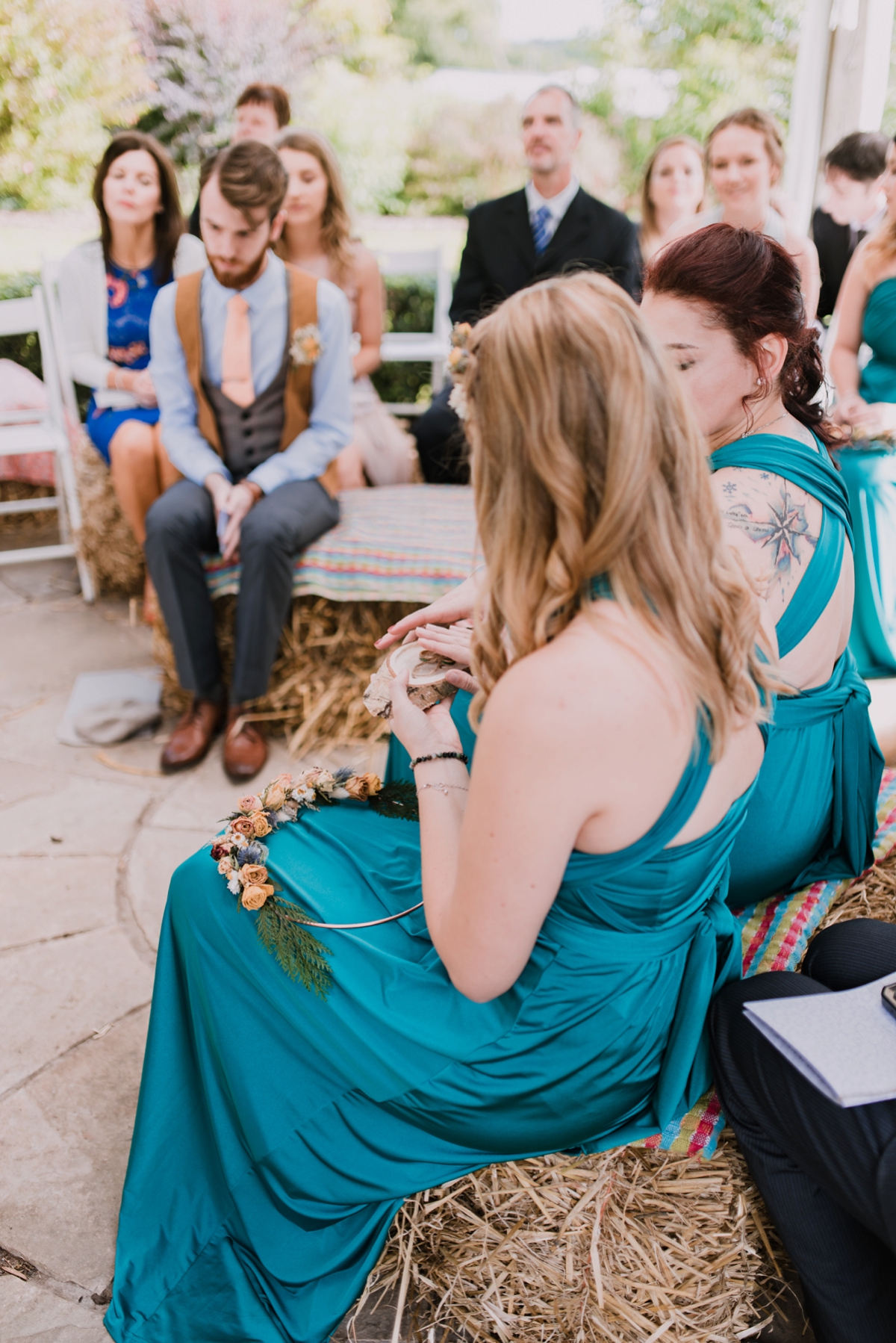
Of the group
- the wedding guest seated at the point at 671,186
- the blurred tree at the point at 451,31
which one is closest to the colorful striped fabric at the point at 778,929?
the wedding guest seated at the point at 671,186

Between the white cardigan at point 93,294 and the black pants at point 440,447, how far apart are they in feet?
3.83

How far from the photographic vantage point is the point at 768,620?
1.57 meters

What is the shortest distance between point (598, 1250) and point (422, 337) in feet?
19.7

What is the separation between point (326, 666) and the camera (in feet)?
11.2

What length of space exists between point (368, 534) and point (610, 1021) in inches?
90.0

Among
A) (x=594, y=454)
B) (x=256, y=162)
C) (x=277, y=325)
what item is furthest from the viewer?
(x=277, y=325)

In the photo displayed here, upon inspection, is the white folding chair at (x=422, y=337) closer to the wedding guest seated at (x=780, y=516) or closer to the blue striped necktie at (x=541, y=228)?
the blue striped necktie at (x=541, y=228)

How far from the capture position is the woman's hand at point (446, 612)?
1.87 metres

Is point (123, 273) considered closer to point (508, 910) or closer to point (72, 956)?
point (72, 956)

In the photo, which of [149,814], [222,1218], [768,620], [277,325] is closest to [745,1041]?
[768,620]

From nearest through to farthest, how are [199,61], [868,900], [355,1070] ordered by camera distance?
[355,1070]
[868,900]
[199,61]

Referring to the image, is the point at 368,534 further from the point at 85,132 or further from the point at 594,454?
the point at 85,132

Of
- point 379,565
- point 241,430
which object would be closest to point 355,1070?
point 379,565

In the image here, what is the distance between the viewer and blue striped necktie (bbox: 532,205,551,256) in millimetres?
4324
